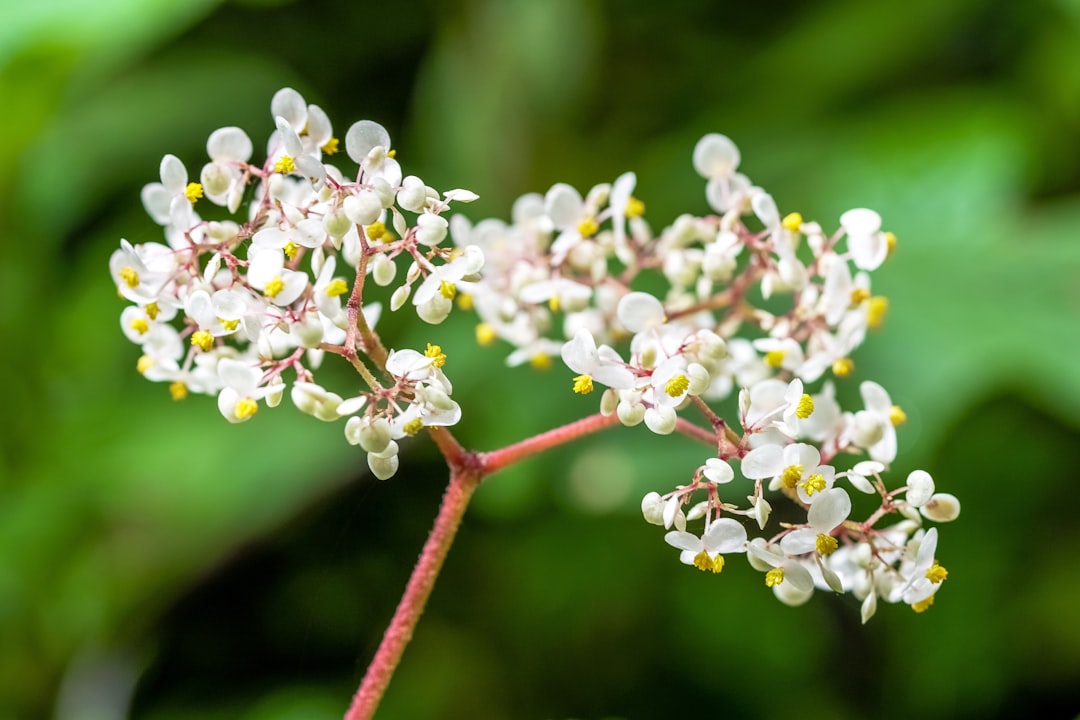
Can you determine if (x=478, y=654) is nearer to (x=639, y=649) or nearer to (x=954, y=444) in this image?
(x=639, y=649)

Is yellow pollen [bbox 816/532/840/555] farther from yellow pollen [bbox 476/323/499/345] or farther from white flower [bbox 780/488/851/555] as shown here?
yellow pollen [bbox 476/323/499/345]

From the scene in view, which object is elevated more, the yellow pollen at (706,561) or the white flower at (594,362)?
the white flower at (594,362)

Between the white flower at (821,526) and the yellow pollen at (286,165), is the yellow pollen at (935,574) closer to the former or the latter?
the white flower at (821,526)

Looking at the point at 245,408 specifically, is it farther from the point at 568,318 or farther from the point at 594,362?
the point at 568,318

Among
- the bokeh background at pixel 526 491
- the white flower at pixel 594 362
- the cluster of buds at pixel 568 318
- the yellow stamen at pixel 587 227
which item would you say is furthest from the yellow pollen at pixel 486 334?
the bokeh background at pixel 526 491

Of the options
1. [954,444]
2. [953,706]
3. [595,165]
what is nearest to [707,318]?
[954,444]

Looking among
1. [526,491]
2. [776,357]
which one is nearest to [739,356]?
[776,357]
